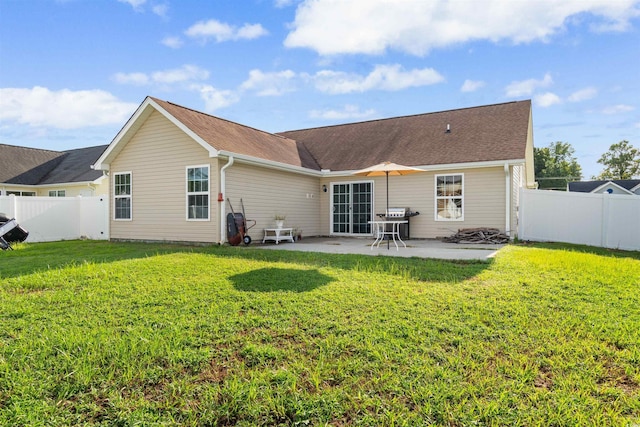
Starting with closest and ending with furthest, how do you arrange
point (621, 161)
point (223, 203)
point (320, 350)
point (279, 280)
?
point (320, 350), point (279, 280), point (223, 203), point (621, 161)

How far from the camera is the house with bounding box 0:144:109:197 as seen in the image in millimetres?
19625

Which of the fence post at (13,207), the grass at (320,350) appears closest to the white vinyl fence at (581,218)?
the grass at (320,350)

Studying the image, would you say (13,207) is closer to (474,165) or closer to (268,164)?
(268,164)

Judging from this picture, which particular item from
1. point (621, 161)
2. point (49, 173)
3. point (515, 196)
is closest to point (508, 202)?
point (515, 196)

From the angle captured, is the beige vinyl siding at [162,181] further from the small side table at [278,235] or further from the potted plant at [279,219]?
the potted plant at [279,219]

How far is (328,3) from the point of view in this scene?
10375 millimetres

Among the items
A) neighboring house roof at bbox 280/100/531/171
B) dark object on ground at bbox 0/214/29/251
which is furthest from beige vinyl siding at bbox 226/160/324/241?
dark object on ground at bbox 0/214/29/251

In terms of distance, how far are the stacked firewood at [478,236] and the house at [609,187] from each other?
28130 mm

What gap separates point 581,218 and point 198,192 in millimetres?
10983

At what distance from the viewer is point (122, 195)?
480 inches

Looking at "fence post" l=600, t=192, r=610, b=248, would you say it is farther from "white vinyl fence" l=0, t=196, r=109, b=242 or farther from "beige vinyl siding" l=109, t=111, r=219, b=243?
"white vinyl fence" l=0, t=196, r=109, b=242

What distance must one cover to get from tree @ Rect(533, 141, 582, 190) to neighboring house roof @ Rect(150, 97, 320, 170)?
106 ft

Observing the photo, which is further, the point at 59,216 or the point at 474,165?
the point at 59,216

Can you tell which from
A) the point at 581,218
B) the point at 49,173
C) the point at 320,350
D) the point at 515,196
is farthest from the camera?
the point at 49,173
